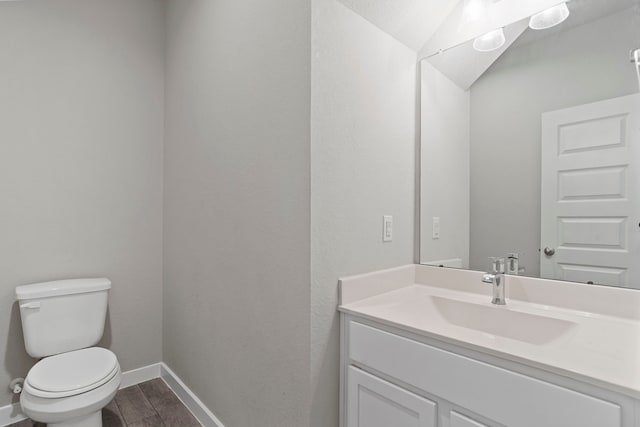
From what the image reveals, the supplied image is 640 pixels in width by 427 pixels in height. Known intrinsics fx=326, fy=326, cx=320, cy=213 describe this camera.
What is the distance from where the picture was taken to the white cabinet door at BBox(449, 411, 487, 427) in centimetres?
90

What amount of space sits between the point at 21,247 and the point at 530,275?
8.63 feet

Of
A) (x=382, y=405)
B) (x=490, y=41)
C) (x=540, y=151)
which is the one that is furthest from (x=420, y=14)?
(x=382, y=405)

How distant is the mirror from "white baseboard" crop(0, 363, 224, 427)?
1.45 m

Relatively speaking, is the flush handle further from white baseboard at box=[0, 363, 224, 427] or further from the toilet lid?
white baseboard at box=[0, 363, 224, 427]

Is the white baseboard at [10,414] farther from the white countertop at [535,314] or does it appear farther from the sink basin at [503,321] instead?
the sink basin at [503,321]

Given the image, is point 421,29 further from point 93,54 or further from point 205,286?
point 93,54

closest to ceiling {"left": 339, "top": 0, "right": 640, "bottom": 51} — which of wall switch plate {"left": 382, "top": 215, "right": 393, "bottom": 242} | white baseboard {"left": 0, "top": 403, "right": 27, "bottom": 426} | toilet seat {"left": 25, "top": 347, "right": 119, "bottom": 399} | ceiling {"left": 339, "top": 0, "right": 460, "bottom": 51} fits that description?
ceiling {"left": 339, "top": 0, "right": 460, "bottom": 51}

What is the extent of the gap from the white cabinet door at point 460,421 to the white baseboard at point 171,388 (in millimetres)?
1235

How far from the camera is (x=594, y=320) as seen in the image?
110cm

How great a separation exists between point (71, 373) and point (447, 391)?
5.56ft

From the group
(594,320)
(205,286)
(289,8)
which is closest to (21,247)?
(205,286)

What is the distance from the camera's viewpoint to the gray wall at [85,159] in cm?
185

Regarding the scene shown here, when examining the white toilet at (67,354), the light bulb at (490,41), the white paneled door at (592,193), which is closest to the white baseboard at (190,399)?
the white toilet at (67,354)

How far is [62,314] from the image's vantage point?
1.81 metres
